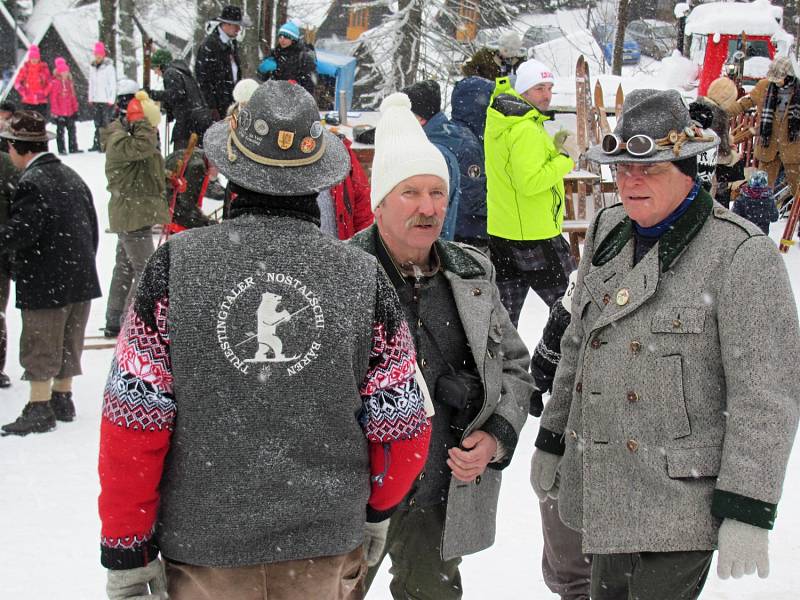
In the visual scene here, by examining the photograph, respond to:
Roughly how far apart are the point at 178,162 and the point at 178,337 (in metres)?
7.32

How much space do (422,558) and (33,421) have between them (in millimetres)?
3962

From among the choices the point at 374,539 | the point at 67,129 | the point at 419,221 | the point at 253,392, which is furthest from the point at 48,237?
the point at 67,129

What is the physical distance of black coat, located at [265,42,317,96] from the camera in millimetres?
12789

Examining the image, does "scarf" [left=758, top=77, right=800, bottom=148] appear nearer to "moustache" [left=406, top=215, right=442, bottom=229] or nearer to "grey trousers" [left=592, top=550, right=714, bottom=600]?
"moustache" [left=406, top=215, right=442, bottom=229]

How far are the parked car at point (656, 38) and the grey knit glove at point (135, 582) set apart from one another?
31.9m

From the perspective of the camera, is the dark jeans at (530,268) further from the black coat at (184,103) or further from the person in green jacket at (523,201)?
the black coat at (184,103)

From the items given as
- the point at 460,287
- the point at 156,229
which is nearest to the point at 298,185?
the point at 460,287

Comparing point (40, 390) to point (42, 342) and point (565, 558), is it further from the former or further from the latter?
point (565, 558)

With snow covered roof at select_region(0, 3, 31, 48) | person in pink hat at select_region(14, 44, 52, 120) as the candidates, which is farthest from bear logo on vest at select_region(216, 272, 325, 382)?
snow covered roof at select_region(0, 3, 31, 48)

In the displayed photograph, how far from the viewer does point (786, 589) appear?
4129mm

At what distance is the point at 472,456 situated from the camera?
2.82 metres

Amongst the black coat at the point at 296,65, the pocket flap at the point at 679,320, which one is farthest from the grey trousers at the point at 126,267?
the pocket flap at the point at 679,320

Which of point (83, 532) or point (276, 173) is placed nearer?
point (276, 173)

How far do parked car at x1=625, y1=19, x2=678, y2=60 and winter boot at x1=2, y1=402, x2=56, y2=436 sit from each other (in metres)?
29.1
